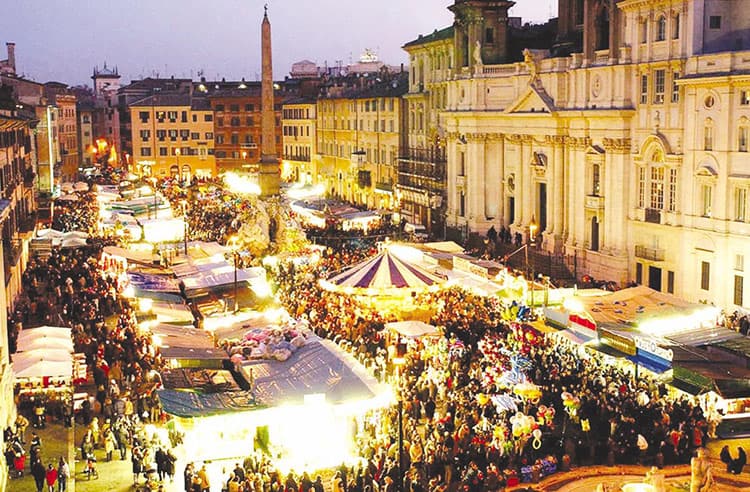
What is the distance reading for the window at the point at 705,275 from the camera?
115 feet

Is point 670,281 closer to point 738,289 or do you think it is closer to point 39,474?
point 738,289

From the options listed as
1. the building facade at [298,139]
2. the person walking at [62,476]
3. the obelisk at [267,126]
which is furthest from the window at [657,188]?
the building facade at [298,139]

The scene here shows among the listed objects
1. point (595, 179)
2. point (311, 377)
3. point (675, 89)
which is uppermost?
point (675, 89)

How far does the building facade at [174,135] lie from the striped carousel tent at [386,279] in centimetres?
7399

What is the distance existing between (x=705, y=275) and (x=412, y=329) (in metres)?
11.8

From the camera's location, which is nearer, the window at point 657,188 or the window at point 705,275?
the window at point 705,275

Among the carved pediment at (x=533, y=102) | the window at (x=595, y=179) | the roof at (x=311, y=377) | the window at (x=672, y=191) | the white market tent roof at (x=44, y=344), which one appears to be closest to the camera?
the roof at (x=311, y=377)

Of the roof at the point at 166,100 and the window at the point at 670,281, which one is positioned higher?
the roof at the point at 166,100

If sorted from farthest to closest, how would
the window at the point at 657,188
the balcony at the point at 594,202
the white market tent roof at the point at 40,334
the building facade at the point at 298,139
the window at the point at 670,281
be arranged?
the building facade at the point at 298,139, the balcony at the point at 594,202, the window at the point at 657,188, the window at the point at 670,281, the white market tent roof at the point at 40,334

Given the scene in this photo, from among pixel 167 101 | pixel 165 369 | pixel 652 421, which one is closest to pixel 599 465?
pixel 652 421

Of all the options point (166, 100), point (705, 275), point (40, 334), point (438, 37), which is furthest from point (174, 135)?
point (40, 334)

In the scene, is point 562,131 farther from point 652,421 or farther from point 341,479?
point 341,479

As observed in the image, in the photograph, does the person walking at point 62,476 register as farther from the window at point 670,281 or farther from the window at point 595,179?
the window at point 595,179

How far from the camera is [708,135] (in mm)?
34719
